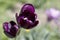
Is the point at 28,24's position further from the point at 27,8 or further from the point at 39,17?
the point at 39,17

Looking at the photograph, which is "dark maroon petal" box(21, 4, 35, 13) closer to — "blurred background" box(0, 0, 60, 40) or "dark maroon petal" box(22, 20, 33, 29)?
"dark maroon petal" box(22, 20, 33, 29)

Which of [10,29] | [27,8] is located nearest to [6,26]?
[10,29]

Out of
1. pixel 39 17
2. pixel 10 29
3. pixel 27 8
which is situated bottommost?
pixel 39 17

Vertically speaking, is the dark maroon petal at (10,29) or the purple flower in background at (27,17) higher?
the purple flower in background at (27,17)

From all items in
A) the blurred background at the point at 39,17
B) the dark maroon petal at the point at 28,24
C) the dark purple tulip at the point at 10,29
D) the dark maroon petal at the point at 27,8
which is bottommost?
the blurred background at the point at 39,17

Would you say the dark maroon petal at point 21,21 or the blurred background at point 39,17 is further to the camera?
the blurred background at point 39,17

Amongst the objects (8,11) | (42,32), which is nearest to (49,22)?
(8,11)

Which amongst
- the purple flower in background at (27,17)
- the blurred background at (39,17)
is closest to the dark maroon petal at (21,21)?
the purple flower in background at (27,17)

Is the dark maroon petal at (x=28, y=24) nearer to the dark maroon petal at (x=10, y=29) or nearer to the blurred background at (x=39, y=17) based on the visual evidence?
the dark maroon petal at (x=10, y=29)

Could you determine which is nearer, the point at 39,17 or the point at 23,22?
the point at 23,22
